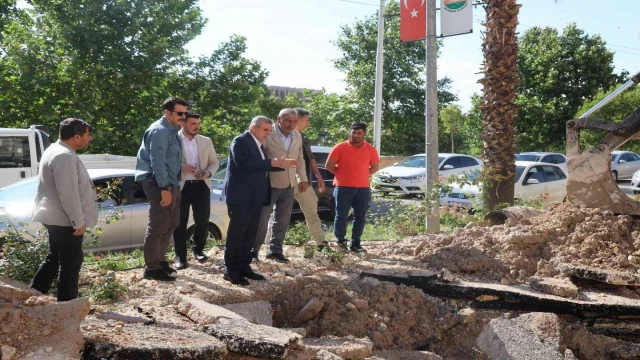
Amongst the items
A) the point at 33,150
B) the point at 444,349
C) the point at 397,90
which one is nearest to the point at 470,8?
the point at 444,349

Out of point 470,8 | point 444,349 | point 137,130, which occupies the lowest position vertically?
point 444,349

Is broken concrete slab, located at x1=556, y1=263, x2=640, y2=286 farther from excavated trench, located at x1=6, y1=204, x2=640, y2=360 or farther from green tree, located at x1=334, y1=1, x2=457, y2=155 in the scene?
green tree, located at x1=334, y1=1, x2=457, y2=155

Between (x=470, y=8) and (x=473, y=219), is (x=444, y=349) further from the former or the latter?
(x=470, y=8)

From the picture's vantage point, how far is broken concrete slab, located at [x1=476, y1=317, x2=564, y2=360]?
548 centimetres

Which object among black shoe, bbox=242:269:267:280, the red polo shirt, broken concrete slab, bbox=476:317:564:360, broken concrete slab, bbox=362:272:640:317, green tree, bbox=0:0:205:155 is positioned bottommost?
broken concrete slab, bbox=476:317:564:360

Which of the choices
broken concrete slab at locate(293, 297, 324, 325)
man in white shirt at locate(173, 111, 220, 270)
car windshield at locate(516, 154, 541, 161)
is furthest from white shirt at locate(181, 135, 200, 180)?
car windshield at locate(516, 154, 541, 161)

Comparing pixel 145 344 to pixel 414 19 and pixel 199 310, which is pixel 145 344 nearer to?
pixel 199 310

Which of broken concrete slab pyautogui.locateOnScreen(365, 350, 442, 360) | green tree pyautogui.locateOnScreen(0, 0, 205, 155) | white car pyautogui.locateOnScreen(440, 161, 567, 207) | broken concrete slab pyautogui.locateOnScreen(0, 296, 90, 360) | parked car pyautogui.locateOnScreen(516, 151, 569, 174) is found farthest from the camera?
parked car pyautogui.locateOnScreen(516, 151, 569, 174)

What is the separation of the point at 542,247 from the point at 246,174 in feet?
12.1

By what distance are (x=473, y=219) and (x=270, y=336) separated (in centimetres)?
664

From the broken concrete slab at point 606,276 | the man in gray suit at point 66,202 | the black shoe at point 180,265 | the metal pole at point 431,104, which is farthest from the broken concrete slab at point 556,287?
the man in gray suit at point 66,202

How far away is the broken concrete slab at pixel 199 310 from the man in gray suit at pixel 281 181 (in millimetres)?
1880

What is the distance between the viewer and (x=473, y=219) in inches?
406

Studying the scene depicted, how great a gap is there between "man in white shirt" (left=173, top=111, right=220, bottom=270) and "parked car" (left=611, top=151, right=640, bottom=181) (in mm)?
25492
